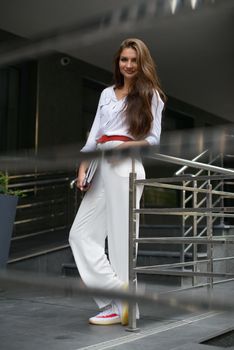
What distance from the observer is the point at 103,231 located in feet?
6.01

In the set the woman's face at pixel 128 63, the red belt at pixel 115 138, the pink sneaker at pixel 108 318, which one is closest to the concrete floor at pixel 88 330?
the pink sneaker at pixel 108 318

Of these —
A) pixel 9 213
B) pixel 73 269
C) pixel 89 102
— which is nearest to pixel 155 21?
pixel 9 213

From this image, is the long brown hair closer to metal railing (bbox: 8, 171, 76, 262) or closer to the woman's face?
the woman's face

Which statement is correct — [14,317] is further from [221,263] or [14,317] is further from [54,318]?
[221,263]

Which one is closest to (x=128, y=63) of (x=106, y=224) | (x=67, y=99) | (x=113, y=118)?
(x=113, y=118)

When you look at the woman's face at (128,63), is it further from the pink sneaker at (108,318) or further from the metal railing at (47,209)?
the metal railing at (47,209)

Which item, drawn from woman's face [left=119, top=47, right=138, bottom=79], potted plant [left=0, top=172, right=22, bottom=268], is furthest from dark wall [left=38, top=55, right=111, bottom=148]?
woman's face [left=119, top=47, right=138, bottom=79]

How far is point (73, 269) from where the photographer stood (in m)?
3.45

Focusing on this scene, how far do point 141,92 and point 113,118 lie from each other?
14cm

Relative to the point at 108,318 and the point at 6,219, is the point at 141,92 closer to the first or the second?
the point at 108,318

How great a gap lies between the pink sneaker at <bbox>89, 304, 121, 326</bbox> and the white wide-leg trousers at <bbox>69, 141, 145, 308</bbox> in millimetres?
49

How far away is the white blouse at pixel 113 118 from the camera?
1204 mm

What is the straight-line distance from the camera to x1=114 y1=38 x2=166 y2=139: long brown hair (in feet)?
3.37

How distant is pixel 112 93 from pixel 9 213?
1.33 m
